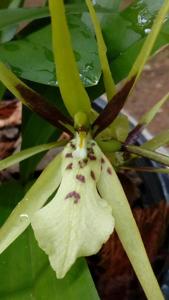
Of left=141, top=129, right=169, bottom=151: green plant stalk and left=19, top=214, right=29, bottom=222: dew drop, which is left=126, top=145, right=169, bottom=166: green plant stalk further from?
left=19, top=214, right=29, bottom=222: dew drop

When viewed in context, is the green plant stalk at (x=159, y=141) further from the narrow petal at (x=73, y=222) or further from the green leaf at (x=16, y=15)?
the green leaf at (x=16, y=15)

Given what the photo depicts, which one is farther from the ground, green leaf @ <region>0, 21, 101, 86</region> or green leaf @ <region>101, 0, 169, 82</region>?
green leaf @ <region>0, 21, 101, 86</region>

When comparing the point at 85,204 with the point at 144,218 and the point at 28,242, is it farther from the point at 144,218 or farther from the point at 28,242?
the point at 144,218

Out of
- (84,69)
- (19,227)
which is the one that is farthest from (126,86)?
(19,227)

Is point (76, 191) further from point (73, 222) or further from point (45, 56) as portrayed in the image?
point (45, 56)

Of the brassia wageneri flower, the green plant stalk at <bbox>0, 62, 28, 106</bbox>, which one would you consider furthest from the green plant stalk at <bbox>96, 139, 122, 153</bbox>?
the green plant stalk at <bbox>0, 62, 28, 106</bbox>

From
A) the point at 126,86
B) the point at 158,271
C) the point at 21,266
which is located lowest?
the point at 158,271
